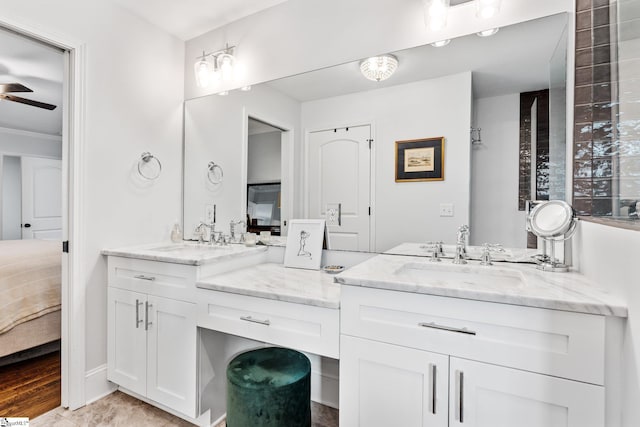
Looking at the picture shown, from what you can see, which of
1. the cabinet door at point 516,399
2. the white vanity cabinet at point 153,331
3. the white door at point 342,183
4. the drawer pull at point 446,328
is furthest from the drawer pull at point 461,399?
the white vanity cabinet at point 153,331

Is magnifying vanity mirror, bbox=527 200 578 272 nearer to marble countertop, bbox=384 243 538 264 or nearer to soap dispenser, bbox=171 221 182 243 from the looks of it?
marble countertop, bbox=384 243 538 264

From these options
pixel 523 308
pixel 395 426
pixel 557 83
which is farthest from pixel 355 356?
pixel 557 83

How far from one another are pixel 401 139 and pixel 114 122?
5.88 ft

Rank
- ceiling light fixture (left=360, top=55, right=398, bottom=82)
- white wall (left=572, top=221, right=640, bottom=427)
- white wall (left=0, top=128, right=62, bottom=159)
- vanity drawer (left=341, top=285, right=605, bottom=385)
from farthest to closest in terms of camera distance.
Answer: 1. white wall (left=0, top=128, right=62, bottom=159)
2. ceiling light fixture (left=360, top=55, right=398, bottom=82)
3. vanity drawer (left=341, top=285, right=605, bottom=385)
4. white wall (left=572, top=221, right=640, bottom=427)

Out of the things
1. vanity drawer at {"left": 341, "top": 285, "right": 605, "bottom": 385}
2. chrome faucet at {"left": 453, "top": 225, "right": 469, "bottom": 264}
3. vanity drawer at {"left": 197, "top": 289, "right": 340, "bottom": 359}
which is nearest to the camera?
vanity drawer at {"left": 341, "top": 285, "right": 605, "bottom": 385}

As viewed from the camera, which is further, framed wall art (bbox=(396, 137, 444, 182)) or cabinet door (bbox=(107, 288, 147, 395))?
cabinet door (bbox=(107, 288, 147, 395))

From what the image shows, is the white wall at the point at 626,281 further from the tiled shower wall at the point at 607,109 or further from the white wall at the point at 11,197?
the white wall at the point at 11,197

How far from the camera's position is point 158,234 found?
2387mm

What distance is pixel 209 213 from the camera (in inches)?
97.0

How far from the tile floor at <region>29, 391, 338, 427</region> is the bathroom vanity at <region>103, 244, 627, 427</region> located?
0.09 meters

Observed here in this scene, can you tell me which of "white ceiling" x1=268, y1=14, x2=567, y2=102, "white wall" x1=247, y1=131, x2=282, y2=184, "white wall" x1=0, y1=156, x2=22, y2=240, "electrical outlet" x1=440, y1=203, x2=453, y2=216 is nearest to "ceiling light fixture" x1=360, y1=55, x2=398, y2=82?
"white ceiling" x1=268, y1=14, x2=567, y2=102

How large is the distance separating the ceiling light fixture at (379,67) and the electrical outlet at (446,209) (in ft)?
2.51

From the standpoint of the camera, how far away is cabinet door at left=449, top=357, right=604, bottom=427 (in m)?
0.93

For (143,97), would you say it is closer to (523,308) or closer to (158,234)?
(158,234)
